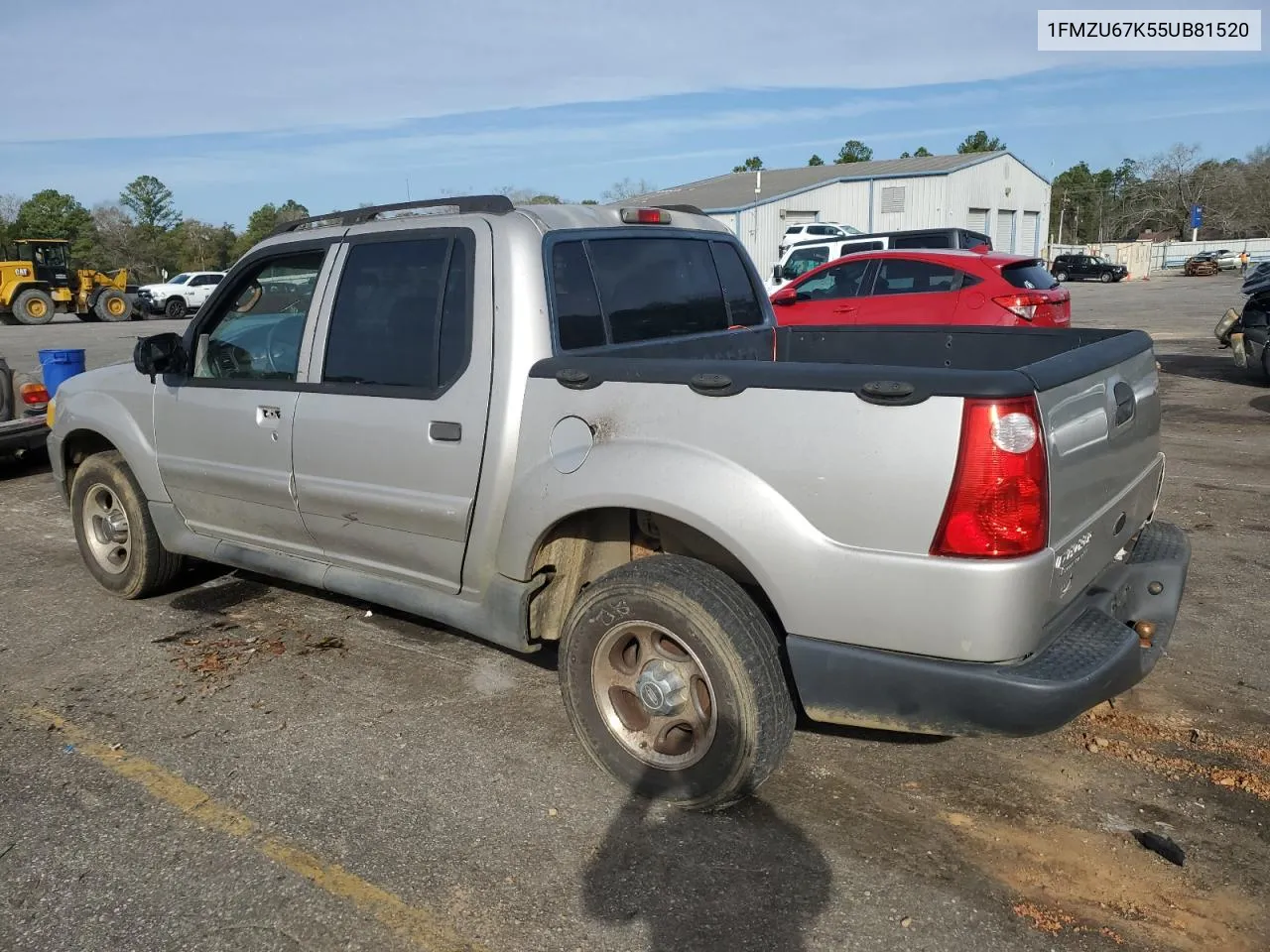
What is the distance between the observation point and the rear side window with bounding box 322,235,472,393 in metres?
3.67

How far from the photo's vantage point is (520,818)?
3264 millimetres

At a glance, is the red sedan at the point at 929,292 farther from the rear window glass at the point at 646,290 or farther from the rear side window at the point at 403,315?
the rear side window at the point at 403,315

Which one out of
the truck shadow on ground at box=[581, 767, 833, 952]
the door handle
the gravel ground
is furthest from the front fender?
the truck shadow on ground at box=[581, 767, 833, 952]

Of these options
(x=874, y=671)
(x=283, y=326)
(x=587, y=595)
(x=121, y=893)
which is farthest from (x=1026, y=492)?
(x=283, y=326)

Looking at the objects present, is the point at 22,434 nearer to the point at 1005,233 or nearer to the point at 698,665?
the point at 698,665

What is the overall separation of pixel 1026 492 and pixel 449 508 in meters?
1.97

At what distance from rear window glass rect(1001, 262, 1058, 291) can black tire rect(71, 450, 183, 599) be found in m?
9.60

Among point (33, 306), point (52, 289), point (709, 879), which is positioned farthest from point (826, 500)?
point (52, 289)

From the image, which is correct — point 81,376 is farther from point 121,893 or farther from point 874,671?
point 874,671

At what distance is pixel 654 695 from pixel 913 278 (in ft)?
32.7

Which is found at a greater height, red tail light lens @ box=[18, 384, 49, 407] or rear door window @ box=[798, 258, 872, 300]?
rear door window @ box=[798, 258, 872, 300]

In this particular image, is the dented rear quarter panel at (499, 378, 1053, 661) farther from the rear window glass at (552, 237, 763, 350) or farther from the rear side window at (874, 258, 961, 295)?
the rear side window at (874, 258, 961, 295)

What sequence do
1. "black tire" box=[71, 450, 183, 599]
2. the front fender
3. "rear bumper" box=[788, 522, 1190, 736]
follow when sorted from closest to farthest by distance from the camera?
"rear bumper" box=[788, 522, 1190, 736] < the front fender < "black tire" box=[71, 450, 183, 599]

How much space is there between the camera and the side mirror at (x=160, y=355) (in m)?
4.60
